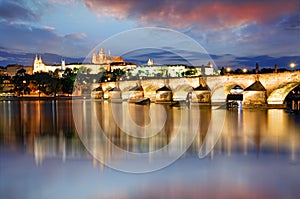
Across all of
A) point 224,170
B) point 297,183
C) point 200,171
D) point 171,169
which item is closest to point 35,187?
point 171,169

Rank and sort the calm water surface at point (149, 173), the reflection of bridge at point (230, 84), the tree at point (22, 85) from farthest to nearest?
1. the tree at point (22, 85)
2. the reflection of bridge at point (230, 84)
3. the calm water surface at point (149, 173)

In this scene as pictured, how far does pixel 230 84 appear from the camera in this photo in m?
26.5

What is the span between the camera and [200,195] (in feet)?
16.7

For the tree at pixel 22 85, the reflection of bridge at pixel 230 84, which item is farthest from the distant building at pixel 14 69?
the reflection of bridge at pixel 230 84

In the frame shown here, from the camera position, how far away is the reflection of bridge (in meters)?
22.1

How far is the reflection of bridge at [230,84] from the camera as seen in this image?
871 inches

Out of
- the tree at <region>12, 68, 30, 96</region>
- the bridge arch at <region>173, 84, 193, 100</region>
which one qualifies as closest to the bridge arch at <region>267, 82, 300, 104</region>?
the bridge arch at <region>173, 84, 193, 100</region>

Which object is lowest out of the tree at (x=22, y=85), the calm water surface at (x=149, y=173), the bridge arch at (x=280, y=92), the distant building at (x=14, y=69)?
the calm water surface at (x=149, y=173)

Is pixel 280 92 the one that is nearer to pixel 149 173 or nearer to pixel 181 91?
pixel 181 91

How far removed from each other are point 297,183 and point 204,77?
2292 cm

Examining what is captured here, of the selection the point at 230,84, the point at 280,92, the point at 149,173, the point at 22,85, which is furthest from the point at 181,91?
the point at 22,85

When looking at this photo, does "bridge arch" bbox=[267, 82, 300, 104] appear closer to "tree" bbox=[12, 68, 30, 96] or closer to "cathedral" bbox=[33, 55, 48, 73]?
"tree" bbox=[12, 68, 30, 96]

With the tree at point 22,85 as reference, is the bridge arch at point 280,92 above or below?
below

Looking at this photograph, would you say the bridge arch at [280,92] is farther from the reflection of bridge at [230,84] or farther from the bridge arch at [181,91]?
the bridge arch at [181,91]
